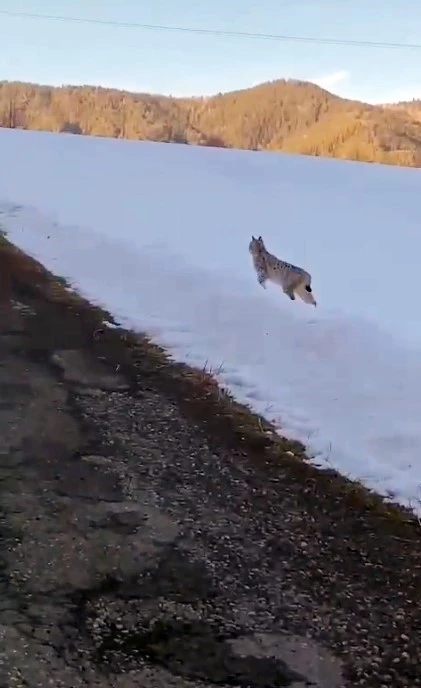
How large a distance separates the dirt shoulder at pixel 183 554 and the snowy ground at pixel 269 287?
479 millimetres

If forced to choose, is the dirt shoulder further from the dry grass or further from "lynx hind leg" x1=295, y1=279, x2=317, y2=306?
"lynx hind leg" x1=295, y1=279, x2=317, y2=306

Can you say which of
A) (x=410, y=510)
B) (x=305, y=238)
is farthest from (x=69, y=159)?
(x=410, y=510)

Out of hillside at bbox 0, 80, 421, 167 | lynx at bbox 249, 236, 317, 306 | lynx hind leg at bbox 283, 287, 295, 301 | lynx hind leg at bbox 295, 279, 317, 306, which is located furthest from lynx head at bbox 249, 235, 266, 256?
hillside at bbox 0, 80, 421, 167

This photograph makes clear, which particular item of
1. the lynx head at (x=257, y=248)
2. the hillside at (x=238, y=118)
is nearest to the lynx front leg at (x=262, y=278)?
the lynx head at (x=257, y=248)

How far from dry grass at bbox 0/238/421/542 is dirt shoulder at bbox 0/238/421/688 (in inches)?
0.6

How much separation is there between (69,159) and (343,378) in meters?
16.4

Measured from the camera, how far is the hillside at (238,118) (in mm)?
46312

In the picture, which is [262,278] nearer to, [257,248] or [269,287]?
[269,287]

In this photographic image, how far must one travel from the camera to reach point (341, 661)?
8.48 feet

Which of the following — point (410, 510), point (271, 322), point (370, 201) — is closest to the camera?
point (410, 510)

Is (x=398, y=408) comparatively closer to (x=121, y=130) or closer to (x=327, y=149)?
(x=327, y=149)

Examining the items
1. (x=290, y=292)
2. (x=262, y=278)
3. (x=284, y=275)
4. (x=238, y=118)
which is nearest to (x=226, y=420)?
(x=290, y=292)

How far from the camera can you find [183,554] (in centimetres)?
316

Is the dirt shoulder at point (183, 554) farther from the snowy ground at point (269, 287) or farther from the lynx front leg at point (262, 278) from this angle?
the lynx front leg at point (262, 278)
